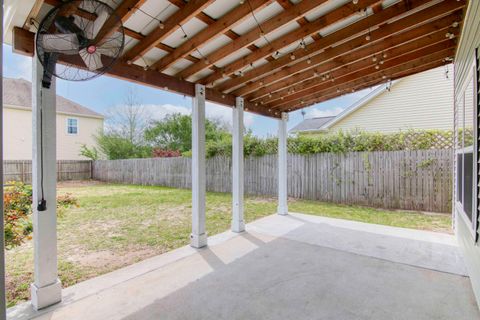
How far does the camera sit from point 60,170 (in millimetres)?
12250

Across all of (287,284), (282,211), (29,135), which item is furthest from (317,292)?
(29,135)

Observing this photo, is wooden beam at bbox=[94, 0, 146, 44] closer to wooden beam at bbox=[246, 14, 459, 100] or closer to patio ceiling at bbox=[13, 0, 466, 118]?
patio ceiling at bbox=[13, 0, 466, 118]

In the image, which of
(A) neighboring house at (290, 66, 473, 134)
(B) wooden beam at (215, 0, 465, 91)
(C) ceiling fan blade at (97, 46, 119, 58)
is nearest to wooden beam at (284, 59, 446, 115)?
(B) wooden beam at (215, 0, 465, 91)

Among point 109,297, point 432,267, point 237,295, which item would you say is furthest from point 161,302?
point 432,267

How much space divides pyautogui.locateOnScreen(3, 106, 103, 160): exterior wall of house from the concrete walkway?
11.3 metres

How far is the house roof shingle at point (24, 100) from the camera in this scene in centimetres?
1164

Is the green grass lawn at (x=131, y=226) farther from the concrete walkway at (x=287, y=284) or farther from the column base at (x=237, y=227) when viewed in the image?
the concrete walkway at (x=287, y=284)

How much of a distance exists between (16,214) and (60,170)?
459 inches

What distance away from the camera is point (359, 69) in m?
3.63

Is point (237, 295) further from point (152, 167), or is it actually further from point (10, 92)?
point (10, 92)

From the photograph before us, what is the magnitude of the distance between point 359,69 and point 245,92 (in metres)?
1.69

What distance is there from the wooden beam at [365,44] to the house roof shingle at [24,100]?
12.5 metres

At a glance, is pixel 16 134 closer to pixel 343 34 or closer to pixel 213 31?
pixel 213 31

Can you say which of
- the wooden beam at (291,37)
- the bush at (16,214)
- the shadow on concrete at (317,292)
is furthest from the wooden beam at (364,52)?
the bush at (16,214)
